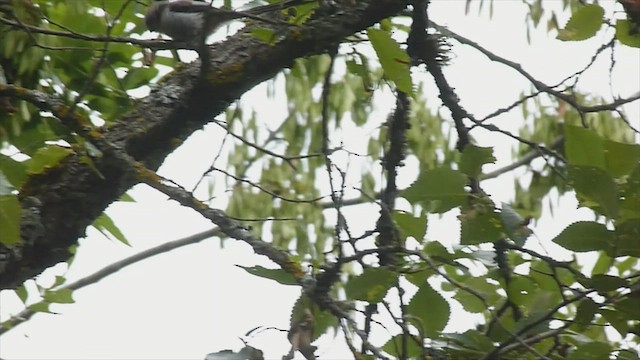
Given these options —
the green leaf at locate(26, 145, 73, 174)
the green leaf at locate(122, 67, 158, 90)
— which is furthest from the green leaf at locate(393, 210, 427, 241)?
the green leaf at locate(122, 67, 158, 90)

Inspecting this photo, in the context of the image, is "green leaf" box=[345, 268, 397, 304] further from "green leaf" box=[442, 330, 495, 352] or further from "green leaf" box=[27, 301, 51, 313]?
"green leaf" box=[27, 301, 51, 313]

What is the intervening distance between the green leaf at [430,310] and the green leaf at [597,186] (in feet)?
0.56

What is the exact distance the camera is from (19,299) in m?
1.17

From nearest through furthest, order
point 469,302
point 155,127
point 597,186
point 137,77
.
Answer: point 597,186 → point 469,302 → point 155,127 → point 137,77

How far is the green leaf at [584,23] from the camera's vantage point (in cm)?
76

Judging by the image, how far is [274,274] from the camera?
72cm

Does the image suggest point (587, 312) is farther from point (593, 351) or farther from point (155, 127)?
point (155, 127)

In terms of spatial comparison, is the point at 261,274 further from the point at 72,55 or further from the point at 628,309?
the point at 72,55

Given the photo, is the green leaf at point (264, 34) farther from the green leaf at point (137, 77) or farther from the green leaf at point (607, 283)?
the green leaf at point (137, 77)

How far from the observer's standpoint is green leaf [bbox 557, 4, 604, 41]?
30.0 inches

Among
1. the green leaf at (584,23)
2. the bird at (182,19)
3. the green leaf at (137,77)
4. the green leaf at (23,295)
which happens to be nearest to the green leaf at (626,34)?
the green leaf at (584,23)

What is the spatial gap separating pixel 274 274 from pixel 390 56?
23 centimetres

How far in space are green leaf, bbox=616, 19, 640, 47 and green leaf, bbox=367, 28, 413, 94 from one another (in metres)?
0.23

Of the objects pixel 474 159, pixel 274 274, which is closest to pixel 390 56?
pixel 474 159
